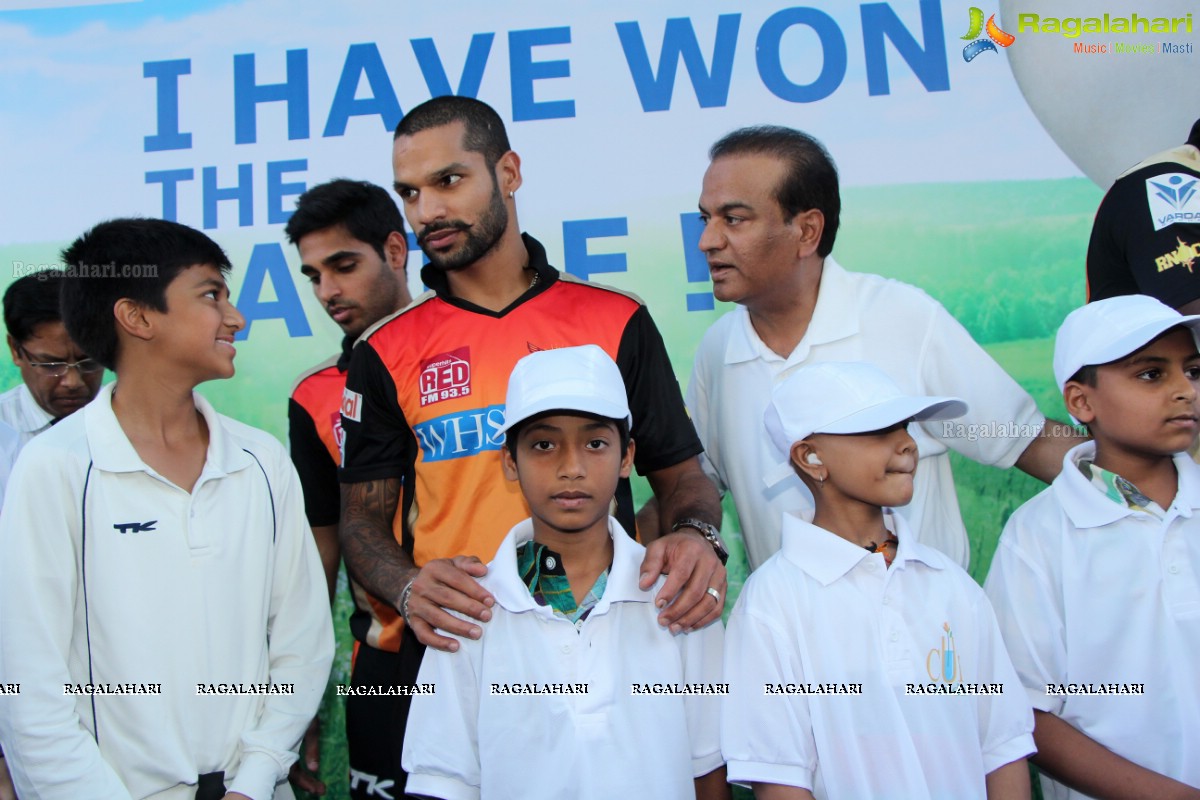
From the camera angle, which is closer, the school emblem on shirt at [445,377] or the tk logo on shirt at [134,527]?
the tk logo on shirt at [134,527]

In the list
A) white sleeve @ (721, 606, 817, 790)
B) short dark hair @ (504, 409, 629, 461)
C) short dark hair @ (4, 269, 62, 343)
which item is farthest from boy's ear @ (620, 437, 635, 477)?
short dark hair @ (4, 269, 62, 343)

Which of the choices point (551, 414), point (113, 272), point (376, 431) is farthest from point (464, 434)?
point (113, 272)

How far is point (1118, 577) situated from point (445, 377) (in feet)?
4.61

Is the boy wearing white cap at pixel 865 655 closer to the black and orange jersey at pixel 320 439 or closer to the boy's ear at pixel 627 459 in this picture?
the boy's ear at pixel 627 459

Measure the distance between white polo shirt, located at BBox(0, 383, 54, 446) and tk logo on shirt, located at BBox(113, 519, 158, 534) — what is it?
126cm

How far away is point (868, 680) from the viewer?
1844 mm

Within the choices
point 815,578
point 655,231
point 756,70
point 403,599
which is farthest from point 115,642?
point 756,70

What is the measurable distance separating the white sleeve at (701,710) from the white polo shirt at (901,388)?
2.01 feet

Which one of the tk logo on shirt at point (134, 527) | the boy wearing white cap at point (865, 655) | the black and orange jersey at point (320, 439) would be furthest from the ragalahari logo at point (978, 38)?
the tk logo on shirt at point (134, 527)

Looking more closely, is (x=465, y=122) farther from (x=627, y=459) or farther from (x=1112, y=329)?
(x=1112, y=329)

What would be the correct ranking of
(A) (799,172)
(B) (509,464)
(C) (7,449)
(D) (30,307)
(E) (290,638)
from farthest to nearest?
(D) (30,307), (C) (7,449), (A) (799,172), (E) (290,638), (B) (509,464)

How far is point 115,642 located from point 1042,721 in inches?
68.8

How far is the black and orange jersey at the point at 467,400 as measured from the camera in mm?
2256

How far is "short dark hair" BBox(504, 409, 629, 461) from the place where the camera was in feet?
6.46
